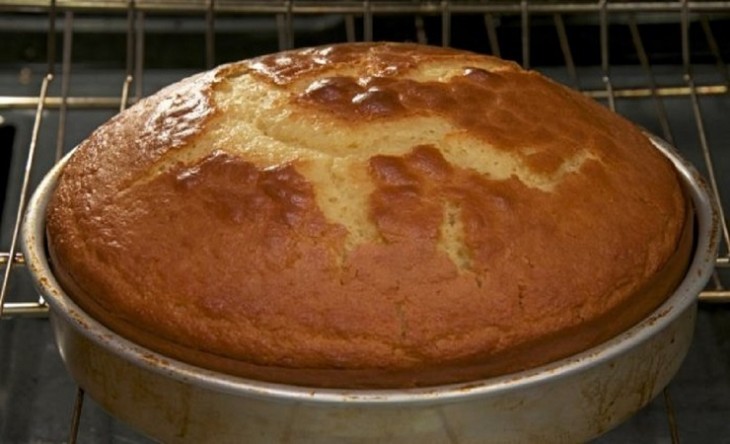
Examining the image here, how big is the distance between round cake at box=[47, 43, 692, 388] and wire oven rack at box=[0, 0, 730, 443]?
0.53 meters

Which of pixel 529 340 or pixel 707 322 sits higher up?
pixel 529 340

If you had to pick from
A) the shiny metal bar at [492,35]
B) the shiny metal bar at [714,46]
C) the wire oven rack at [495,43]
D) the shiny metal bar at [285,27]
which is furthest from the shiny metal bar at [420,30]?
the shiny metal bar at [714,46]

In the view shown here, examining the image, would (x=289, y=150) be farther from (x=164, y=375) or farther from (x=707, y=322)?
(x=707, y=322)

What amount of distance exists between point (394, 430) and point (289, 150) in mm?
288

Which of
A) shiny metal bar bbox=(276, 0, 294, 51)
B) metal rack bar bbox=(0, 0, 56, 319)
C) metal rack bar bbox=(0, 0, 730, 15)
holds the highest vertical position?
metal rack bar bbox=(0, 0, 730, 15)

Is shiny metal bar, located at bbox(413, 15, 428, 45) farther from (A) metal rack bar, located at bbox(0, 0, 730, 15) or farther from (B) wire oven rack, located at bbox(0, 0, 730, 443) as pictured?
(A) metal rack bar, located at bbox(0, 0, 730, 15)

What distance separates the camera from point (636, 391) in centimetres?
112

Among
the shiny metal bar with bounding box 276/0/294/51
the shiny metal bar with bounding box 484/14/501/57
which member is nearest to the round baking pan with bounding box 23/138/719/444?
the shiny metal bar with bounding box 276/0/294/51

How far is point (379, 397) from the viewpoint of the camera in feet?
3.18

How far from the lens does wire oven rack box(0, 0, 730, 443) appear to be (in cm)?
179

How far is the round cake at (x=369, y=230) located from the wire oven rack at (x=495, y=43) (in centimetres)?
53

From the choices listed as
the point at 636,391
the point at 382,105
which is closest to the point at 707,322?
the point at 636,391

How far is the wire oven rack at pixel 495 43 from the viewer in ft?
5.87

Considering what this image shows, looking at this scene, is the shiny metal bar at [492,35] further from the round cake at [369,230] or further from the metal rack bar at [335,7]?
the round cake at [369,230]
